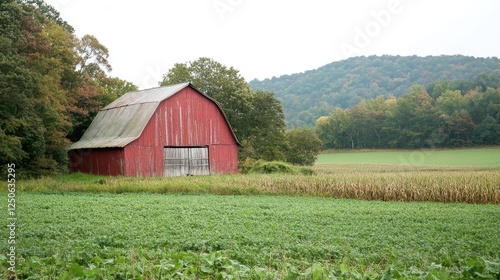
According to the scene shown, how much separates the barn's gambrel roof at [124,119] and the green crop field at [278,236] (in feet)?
35.5

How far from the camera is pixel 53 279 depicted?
6621 mm

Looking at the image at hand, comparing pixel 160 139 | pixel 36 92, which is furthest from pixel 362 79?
pixel 36 92

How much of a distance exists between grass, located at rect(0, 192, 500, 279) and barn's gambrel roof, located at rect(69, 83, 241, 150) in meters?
14.3

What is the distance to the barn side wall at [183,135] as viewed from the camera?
31070 mm

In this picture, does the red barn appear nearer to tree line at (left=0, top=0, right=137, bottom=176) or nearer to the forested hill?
tree line at (left=0, top=0, right=137, bottom=176)

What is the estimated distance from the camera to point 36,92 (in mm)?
28062

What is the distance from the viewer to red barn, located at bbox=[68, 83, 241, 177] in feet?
102

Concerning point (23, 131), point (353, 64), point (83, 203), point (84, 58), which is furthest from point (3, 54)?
point (353, 64)

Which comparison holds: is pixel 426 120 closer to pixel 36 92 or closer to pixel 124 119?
pixel 124 119

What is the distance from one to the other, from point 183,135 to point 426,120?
5301cm

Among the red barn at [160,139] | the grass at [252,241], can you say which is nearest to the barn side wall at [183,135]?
the red barn at [160,139]

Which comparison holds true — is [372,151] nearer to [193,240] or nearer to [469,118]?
[469,118]

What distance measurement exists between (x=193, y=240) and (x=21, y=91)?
803 inches

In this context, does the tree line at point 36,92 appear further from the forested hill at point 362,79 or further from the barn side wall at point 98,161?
the forested hill at point 362,79
